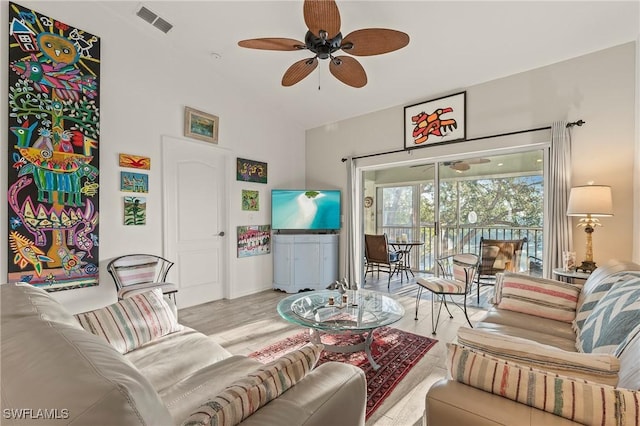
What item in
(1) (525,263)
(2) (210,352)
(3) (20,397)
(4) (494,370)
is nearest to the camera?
(3) (20,397)

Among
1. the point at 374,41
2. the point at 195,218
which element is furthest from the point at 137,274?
the point at 374,41

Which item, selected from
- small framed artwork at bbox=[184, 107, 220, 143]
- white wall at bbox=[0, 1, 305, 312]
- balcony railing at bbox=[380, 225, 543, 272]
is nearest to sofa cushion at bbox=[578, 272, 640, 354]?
balcony railing at bbox=[380, 225, 543, 272]

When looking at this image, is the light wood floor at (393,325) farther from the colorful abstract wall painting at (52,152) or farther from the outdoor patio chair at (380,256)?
the colorful abstract wall painting at (52,152)

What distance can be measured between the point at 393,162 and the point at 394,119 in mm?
643

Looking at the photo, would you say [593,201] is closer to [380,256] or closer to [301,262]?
[380,256]

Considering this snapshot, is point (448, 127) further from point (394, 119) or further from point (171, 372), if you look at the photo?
point (171, 372)

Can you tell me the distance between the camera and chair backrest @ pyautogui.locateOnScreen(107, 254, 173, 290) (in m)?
2.85

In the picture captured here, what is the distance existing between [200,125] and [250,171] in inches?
37.3

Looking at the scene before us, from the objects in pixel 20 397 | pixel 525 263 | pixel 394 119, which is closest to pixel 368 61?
pixel 394 119

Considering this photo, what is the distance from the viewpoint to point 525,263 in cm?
351

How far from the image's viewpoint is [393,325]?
3072mm

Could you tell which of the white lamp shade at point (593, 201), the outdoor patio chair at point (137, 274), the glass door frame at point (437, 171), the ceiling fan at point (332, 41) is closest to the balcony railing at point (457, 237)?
the glass door frame at point (437, 171)

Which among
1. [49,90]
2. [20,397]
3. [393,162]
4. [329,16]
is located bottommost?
[20,397]

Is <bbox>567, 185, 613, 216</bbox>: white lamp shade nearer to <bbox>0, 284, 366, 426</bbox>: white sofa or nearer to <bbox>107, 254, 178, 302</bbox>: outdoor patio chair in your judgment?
<bbox>0, 284, 366, 426</bbox>: white sofa
